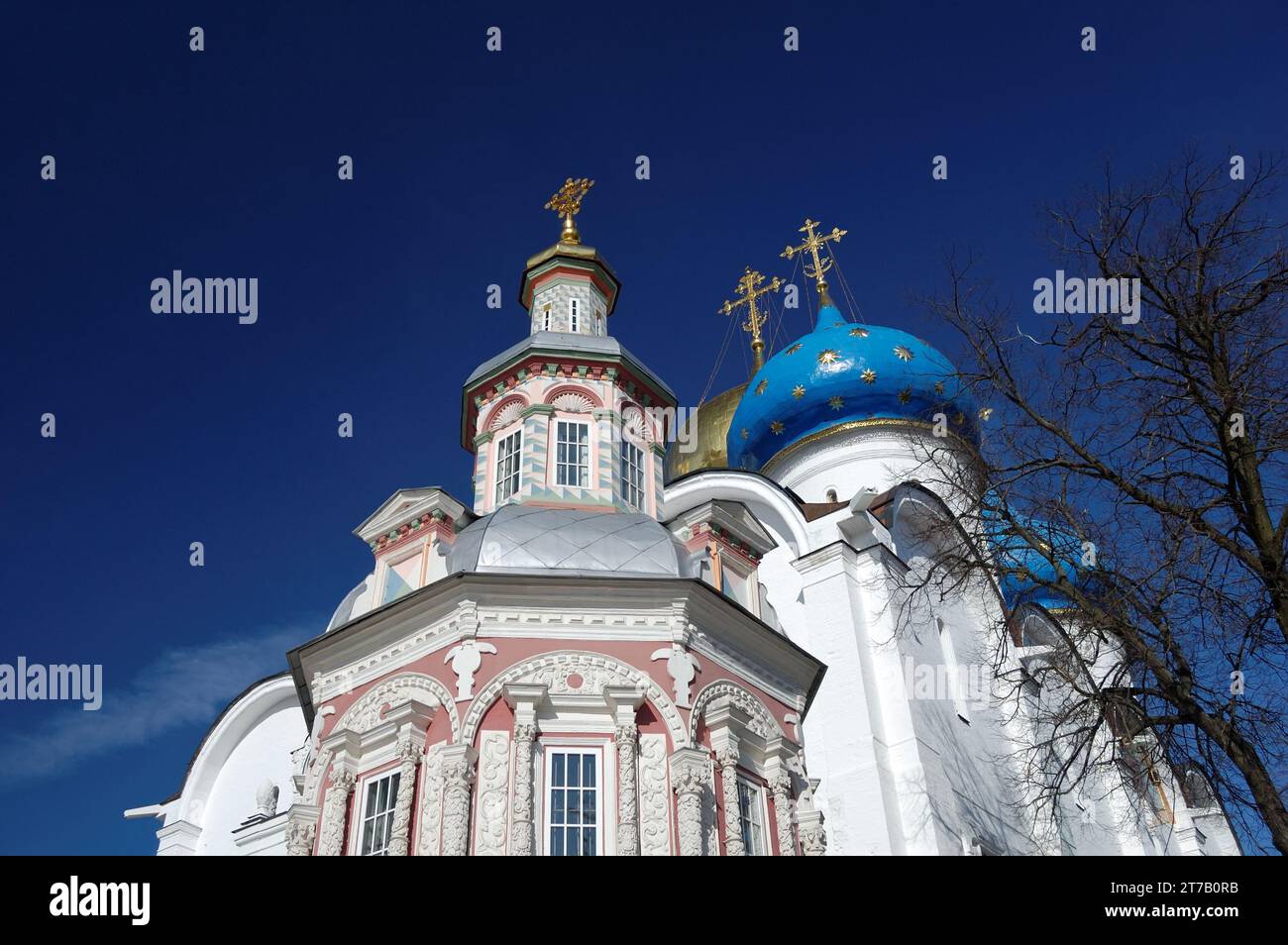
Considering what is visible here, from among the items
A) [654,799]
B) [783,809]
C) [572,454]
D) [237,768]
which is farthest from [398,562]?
[237,768]

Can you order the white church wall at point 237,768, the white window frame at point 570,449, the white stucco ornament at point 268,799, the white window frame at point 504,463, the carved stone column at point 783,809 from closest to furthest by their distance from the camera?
the carved stone column at point 783,809, the white window frame at point 570,449, the white window frame at point 504,463, the white stucco ornament at point 268,799, the white church wall at point 237,768

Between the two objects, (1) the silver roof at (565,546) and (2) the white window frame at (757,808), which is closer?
(2) the white window frame at (757,808)

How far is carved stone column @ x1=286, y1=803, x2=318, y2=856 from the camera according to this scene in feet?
29.8

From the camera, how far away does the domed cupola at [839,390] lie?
769 inches

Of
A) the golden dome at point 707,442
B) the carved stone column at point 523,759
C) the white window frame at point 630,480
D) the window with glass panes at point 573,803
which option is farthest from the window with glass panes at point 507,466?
the golden dome at point 707,442

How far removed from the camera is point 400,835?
28.0 ft

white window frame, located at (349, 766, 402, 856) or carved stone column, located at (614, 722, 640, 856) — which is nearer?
carved stone column, located at (614, 722, 640, 856)

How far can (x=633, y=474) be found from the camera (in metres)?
12.0

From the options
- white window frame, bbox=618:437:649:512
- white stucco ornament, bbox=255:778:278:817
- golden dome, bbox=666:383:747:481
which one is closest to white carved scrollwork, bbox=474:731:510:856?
white window frame, bbox=618:437:649:512

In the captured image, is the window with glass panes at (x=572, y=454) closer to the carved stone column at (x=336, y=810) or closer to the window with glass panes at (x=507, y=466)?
the window with glass panes at (x=507, y=466)

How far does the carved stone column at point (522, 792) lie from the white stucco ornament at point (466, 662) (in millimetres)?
536

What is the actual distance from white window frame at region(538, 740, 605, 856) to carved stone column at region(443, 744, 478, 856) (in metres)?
0.55

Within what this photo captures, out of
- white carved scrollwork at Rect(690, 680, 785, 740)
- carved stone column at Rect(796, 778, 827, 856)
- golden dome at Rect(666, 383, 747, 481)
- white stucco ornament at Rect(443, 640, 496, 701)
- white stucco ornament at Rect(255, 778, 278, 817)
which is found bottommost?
carved stone column at Rect(796, 778, 827, 856)

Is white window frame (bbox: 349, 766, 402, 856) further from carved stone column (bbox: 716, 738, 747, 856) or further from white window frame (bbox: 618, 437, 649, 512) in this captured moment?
white window frame (bbox: 618, 437, 649, 512)
